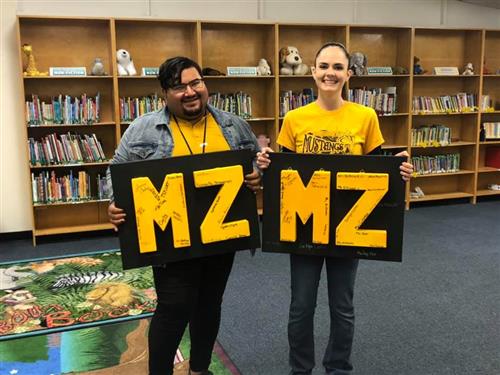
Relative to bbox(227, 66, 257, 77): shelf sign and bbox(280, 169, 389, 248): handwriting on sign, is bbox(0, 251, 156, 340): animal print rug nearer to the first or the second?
bbox(280, 169, 389, 248): handwriting on sign

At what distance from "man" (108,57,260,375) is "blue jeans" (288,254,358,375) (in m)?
0.31

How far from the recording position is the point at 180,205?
72.7 inches

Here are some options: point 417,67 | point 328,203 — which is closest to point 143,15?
point 417,67

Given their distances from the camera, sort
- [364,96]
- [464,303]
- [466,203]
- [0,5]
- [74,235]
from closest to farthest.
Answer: [464,303] < [0,5] < [74,235] < [364,96] < [466,203]

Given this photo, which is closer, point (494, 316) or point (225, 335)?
point (225, 335)

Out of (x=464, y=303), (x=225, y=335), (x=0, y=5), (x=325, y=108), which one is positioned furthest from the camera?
(x=0, y=5)

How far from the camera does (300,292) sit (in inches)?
78.4

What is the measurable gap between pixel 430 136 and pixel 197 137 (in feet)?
15.9

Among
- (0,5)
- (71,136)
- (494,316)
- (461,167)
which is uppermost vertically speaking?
(0,5)

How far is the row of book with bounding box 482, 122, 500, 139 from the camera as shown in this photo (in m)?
6.32

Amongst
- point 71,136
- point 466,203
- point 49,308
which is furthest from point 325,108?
point 466,203

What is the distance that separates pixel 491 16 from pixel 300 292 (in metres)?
5.81

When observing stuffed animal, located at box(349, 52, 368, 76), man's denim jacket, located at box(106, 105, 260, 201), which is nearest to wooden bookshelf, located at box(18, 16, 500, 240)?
stuffed animal, located at box(349, 52, 368, 76)

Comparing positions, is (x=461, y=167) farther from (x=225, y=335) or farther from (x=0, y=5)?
(x=0, y=5)
